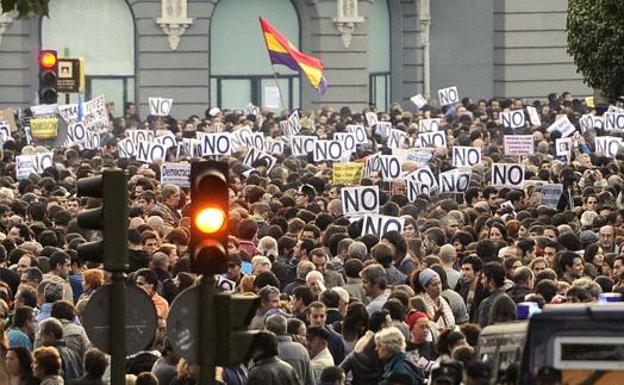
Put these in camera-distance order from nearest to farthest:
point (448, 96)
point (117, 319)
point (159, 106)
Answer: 1. point (117, 319)
2. point (159, 106)
3. point (448, 96)

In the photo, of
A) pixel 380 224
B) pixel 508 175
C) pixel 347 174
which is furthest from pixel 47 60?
pixel 380 224

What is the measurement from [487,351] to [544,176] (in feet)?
70.3

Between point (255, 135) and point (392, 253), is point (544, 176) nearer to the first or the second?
point (255, 135)

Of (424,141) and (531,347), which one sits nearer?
(531,347)

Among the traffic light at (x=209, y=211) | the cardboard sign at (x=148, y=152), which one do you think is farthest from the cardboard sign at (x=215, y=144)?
the traffic light at (x=209, y=211)

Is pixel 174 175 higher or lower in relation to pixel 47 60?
lower

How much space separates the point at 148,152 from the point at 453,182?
260 inches

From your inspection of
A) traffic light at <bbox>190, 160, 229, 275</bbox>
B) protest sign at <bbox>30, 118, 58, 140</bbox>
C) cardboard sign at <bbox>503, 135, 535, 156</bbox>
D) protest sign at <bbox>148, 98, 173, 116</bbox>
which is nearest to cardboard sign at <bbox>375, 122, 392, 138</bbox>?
protest sign at <bbox>148, 98, 173, 116</bbox>

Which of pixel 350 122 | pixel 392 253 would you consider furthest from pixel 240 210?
pixel 350 122

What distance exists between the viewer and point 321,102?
2122 inches

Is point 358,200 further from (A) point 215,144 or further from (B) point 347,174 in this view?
(A) point 215,144

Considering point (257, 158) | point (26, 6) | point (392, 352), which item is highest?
point (26, 6)

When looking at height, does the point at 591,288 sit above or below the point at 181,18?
below

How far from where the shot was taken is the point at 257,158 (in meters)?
34.2
